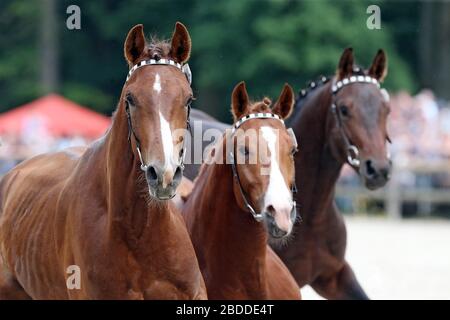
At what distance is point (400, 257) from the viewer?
44.8 feet

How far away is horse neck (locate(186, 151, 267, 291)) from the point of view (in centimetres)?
599

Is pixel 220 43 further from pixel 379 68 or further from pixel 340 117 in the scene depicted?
pixel 340 117

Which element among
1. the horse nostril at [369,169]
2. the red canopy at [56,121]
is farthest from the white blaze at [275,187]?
the red canopy at [56,121]

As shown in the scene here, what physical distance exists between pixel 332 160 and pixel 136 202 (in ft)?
8.03

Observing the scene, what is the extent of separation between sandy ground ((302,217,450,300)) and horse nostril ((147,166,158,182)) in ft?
16.6

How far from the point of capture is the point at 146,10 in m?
27.0

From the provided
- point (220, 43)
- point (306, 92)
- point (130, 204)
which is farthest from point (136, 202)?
point (220, 43)

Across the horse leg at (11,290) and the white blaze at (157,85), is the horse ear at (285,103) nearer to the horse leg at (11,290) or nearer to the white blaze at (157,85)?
the white blaze at (157,85)

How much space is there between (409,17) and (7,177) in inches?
867

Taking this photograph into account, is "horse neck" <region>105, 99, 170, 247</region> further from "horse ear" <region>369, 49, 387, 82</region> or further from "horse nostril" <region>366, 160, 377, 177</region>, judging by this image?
"horse ear" <region>369, 49, 387, 82</region>

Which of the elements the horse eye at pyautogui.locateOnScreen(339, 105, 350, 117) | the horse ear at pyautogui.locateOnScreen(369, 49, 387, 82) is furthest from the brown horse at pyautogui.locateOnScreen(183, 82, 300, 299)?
the horse ear at pyautogui.locateOnScreen(369, 49, 387, 82)

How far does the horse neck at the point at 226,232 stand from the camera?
236 inches

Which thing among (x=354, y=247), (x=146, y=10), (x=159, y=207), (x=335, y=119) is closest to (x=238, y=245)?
(x=159, y=207)

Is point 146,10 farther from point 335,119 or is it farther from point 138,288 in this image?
point 138,288
